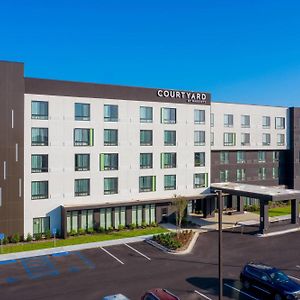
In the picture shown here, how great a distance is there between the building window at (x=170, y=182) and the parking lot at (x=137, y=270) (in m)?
10.5

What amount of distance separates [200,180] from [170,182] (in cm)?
447

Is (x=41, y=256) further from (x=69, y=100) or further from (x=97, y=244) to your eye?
(x=69, y=100)

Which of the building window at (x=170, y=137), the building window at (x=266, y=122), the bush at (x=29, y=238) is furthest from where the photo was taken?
the building window at (x=266, y=122)

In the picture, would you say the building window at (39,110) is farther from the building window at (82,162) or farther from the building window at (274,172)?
the building window at (274,172)

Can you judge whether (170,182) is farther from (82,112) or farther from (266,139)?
(266,139)

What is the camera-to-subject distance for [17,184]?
34.3m

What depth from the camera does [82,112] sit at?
37938 mm

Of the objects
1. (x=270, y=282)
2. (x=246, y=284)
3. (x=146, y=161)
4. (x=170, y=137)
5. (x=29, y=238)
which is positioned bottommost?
(x=246, y=284)

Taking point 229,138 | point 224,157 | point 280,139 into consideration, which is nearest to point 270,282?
point 224,157

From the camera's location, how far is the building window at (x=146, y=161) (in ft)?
136

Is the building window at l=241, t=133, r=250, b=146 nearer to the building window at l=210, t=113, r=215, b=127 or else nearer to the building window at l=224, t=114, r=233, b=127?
the building window at l=224, t=114, r=233, b=127

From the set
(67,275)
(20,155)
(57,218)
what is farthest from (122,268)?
(20,155)

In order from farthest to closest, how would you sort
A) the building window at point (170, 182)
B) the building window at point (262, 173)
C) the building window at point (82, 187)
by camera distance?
the building window at point (262, 173) < the building window at point (170, 182) < the building window at point (82, 187)

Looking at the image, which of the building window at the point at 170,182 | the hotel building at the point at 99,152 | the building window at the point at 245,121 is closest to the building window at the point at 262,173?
the building window at the point at 245,121
